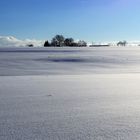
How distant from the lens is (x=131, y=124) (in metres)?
2.87

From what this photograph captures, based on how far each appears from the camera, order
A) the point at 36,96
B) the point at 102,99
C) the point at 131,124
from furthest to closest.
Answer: the point at 36,96 → the point at 102,99 → the point at 131,124

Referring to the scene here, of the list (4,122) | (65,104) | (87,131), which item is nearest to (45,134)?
(87,131)

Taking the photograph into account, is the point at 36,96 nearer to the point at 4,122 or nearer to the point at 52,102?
the point at 52,102

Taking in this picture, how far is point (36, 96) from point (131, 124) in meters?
2.21

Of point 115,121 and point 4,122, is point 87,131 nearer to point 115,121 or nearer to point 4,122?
point 115,121

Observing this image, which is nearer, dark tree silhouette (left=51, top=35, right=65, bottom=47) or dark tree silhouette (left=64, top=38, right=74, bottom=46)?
dark tree silhouette (left=51, top=35, right=65, bottom=47)

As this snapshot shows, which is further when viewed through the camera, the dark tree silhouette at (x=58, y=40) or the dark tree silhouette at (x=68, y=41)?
the dark tree silhouette at (x=68, y=41)

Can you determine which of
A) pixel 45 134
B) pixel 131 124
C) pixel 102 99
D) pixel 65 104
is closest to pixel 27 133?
pixel 45 134

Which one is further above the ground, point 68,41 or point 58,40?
point 58,40

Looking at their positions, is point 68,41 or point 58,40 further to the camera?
point 68,41

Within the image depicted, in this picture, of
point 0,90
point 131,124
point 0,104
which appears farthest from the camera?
point 0,90

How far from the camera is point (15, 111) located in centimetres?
351

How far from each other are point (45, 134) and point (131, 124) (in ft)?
3.10

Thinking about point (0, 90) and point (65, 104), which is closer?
point (65, 104)
